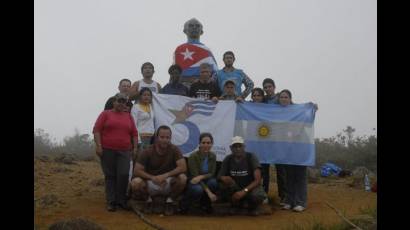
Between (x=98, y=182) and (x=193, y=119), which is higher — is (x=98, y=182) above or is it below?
below

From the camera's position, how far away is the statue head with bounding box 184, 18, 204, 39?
876 centimetres

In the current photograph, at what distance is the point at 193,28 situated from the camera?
8766 mm

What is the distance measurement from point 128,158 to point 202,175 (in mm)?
1176

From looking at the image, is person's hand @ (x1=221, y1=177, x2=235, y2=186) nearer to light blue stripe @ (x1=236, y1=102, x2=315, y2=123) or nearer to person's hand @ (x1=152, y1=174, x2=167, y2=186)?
person's hand @ (x1=152, y1=174, x2=167, y2=186)

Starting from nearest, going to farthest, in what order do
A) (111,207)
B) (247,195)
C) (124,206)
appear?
1. (247,195)
2. (111,207)
3. (124,206)

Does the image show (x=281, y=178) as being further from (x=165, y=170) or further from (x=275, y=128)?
(x=165, y=170)

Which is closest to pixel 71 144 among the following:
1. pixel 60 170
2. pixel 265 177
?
pixel 60 170

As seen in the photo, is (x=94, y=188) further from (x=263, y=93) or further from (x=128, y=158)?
(x=263, y=93)

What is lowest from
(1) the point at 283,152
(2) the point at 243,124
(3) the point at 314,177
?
(3) the point at 314,177

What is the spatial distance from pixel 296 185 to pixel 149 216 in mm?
2492

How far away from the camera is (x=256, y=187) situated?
648cm

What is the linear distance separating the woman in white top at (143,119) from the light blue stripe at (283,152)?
1723 mm

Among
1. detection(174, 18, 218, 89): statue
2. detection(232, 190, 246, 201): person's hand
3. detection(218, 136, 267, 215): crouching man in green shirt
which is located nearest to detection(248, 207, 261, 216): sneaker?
detection(218, 136, 267, 215): crouching man in green shirt
